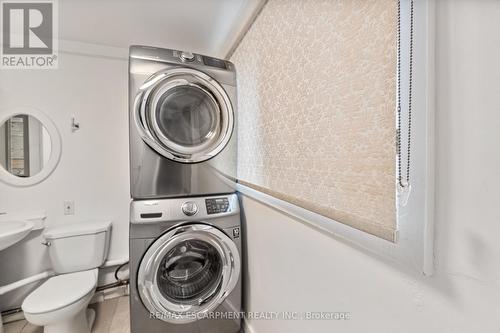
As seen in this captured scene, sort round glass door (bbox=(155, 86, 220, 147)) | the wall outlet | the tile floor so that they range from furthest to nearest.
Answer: the wall outlet < the tile floor < round glass door (bbox=(155, 86, 220, 147))

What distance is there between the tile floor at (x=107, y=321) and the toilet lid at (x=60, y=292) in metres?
0.40

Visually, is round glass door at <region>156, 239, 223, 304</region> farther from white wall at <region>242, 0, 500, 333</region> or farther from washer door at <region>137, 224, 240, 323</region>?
white wall at <region>242, 0, 500, 333</region>

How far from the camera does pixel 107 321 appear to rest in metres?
1.73

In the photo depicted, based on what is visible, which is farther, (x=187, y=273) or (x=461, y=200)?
(x=187, y=273)

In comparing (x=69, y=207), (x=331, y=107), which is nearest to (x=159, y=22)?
(x=331, y=107)

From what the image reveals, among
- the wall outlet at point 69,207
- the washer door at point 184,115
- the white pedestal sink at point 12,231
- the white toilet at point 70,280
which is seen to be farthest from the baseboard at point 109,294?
the washer door at point 184,115

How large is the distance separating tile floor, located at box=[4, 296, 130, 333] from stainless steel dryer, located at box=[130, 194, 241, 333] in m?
0.59

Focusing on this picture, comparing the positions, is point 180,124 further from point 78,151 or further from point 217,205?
point 78,151

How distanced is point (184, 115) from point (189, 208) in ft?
2.04

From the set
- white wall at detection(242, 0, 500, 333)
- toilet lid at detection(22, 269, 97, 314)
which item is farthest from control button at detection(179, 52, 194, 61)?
toilet lid at detection(22, 269, 97, 314)

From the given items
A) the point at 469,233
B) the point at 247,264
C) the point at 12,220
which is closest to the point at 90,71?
the point at 12,220

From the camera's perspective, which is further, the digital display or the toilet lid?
the digital display

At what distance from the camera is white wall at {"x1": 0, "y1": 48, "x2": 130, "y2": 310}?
70.7 inches

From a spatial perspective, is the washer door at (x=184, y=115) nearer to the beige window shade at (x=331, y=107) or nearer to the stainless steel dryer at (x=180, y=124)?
the stainless steel dryer at (x=180, y=124)
